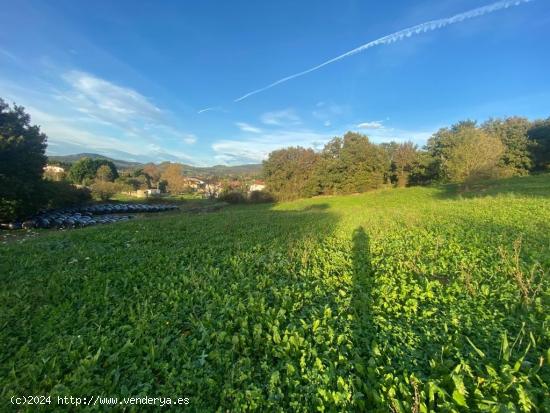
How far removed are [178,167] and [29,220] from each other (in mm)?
64902

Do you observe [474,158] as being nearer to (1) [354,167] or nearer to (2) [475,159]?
(2) [475,159]

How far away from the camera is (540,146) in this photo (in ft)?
152

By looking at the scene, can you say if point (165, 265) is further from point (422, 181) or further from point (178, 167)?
point (178, 167)

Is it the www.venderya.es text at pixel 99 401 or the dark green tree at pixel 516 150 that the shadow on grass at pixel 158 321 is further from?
the dark green tree at pixel 516 150

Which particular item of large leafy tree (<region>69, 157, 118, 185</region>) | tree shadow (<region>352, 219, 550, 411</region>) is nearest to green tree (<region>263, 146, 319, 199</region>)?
tree shadow (<region>352, 219, 550, 411</region>)

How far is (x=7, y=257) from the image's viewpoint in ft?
29.3

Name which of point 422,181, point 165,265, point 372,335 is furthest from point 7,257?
point 422,181

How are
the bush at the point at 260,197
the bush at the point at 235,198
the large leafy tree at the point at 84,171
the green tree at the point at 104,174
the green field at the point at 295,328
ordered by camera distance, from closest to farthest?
the green field at the point at 295,328, the bush at the point at 235,198, the bush at the point at 260,197, the large leafy tree at the point at 84,171, the green tree at the point at 104,174

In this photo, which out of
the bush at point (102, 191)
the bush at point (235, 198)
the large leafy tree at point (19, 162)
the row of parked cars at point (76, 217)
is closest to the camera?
the large leafy tree at point (19, 162)

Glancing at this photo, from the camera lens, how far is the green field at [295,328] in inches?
118

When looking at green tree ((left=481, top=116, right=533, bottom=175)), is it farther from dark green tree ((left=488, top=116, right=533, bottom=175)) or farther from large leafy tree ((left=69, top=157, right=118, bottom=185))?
large leafy tree ((left=69, top=157, right=118, bottom=185))

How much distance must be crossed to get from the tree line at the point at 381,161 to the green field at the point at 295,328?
148 feet

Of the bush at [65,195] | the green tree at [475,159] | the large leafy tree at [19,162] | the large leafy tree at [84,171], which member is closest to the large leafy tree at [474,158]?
the green tree at [475,159]

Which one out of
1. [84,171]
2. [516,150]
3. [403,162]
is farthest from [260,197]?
[84,171]
